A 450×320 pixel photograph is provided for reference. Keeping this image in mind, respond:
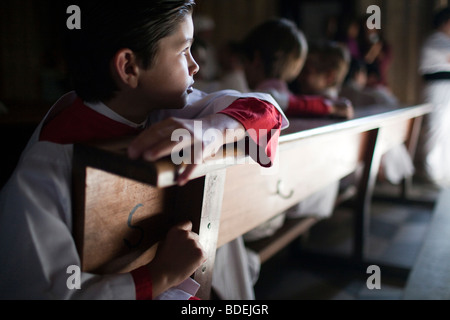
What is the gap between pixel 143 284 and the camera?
66 centimetres

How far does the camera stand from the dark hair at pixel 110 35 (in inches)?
25.8

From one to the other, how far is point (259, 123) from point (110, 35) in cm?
29

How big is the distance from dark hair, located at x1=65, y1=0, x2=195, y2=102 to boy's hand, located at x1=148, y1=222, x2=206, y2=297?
0.95 ft

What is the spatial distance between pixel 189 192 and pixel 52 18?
5918mm

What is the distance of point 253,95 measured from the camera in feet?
2.62

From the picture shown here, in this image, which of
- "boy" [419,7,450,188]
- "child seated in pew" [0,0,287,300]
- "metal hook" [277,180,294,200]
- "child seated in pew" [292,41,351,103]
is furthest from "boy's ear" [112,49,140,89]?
"boy" [419,7,450,188]

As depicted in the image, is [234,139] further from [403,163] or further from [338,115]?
[403,163]

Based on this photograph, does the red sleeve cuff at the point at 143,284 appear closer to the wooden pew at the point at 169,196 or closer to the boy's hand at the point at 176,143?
the wooden pew at the point at 169,196

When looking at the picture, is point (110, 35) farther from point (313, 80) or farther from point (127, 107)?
point (313, 80)

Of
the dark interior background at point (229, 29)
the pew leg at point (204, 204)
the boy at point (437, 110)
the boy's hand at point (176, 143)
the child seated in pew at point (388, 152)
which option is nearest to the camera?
the boy's hand at point (176, 143)

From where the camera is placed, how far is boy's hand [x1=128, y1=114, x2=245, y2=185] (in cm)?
55

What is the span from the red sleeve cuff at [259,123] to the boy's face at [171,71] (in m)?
0.10

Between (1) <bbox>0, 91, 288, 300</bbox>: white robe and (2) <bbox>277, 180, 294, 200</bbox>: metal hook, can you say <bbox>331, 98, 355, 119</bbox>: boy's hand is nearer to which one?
(2) <bbox>277, 180, 294, 200</bbox>: metal hook

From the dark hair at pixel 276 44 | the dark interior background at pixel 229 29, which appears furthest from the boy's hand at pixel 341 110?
the dark interior background at pixel 229 29
